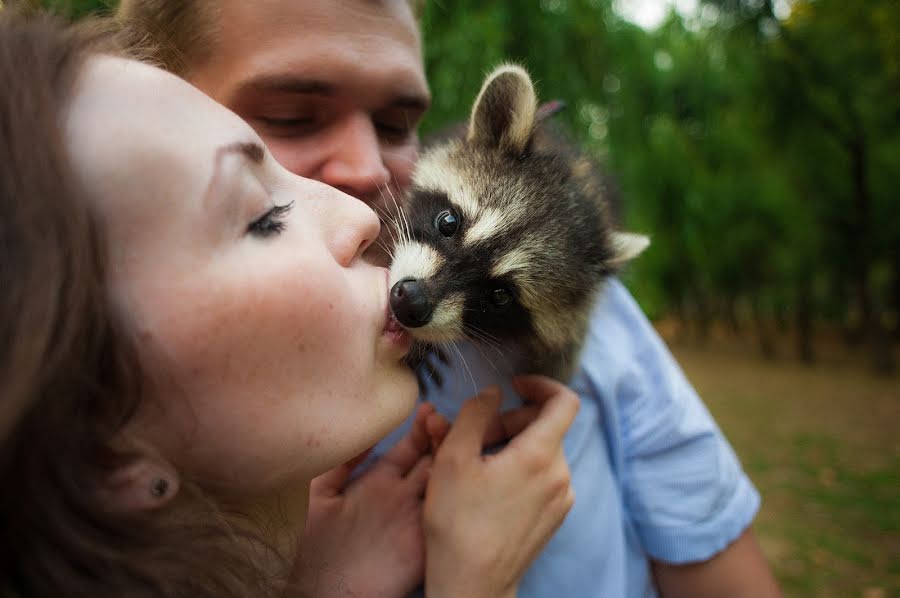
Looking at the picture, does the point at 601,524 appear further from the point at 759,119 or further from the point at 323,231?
the point at 759,119

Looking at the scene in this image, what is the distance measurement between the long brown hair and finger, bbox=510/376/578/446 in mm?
846

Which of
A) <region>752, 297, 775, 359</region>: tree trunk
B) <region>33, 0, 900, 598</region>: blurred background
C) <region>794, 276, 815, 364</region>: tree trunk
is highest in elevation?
<region>33, 0, 900, 598</region>: blurred background

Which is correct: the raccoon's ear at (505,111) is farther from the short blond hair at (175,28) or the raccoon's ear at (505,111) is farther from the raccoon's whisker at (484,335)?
the short blond hair at (175,28)

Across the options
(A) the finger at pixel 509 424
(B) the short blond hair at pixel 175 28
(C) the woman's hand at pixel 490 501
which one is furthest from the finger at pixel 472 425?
(B) the short blond hair at pixel 175 28

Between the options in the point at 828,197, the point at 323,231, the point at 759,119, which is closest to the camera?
the point at 323,231

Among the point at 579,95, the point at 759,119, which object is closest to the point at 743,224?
the point at 759,119

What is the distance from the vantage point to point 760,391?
15.5 meters

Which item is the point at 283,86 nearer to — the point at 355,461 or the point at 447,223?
the point at 447,223

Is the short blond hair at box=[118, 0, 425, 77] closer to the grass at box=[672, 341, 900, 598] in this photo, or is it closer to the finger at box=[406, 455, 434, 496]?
the finger at box=[406, 455, 434, 496]

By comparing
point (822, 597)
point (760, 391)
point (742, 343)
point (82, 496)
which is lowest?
point (742, 343)

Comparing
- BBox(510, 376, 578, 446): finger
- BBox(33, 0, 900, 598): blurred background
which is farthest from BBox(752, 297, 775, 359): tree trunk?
BBox(510, 376, 578, 446): finger

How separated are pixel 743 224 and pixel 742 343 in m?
7.40

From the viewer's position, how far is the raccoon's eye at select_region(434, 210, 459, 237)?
6.16 feet

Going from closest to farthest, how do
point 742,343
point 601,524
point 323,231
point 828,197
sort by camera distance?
point 323,231 < point 601,524 < point 828,197 < point 742,343
